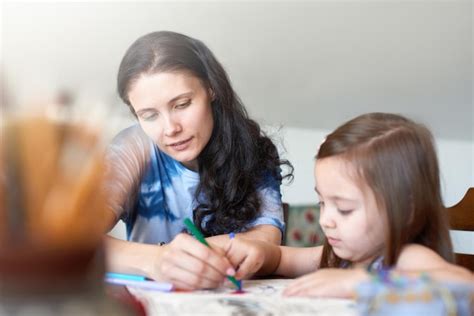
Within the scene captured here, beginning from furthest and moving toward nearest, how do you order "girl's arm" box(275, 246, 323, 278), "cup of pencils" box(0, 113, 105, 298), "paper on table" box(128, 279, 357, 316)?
"girl's arm" box(275, 246, 323, 278)
"paper on table" box(128, 279, 357, 316)
"cup of pencils" box(0, 113, 105, 298)

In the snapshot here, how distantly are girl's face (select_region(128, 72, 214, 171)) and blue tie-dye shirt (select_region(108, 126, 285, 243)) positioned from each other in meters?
0.10

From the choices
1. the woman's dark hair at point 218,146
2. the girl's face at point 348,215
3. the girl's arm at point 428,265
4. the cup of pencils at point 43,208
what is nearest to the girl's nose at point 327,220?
the girl's face at point 348,215

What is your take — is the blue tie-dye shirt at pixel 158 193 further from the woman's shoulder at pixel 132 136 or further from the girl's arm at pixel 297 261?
the girl's arm at pixel 297 261

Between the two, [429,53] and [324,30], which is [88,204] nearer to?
[324,30]

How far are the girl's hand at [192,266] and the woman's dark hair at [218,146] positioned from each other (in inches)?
15.8

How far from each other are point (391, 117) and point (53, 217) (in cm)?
64

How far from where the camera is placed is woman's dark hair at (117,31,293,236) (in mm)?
1239

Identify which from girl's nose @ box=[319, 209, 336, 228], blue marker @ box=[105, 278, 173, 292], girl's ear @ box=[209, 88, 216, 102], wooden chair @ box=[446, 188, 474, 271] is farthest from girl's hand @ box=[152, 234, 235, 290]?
wooden chair @ box=[446, 188, 474, 271]

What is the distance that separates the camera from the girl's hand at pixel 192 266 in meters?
0.79

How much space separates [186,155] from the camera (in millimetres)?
1206

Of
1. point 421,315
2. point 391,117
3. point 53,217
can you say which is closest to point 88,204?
point 53,217

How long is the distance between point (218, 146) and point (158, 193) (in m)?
0.18

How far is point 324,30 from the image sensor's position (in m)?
2.11

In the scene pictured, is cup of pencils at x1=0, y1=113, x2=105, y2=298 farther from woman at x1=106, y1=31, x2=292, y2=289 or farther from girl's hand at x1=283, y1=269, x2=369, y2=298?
woman at x1=106, y1=31, x2=292, y2=289
